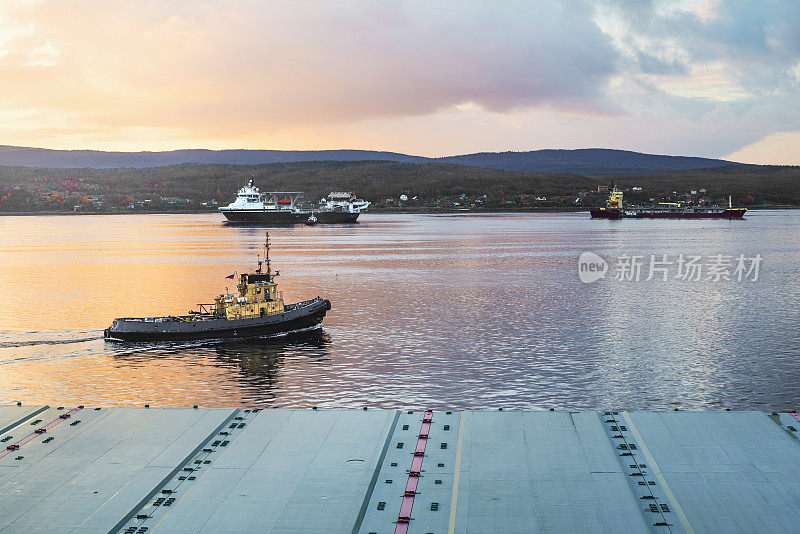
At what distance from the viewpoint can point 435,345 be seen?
194ft

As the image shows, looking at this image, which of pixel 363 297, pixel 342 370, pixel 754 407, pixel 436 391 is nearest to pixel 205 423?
pixel 436 391

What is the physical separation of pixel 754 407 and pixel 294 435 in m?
27.8

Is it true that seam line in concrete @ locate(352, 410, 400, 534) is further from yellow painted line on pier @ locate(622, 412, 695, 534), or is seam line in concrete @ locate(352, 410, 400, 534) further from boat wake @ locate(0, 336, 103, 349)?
boat wake @ locate(0, 336, 103, 349)

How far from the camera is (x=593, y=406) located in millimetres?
41500

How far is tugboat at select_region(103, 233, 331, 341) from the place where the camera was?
61.2m

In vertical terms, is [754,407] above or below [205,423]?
below

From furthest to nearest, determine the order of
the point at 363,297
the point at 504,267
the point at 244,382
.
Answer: the point at 504,267, the point at 363,297, the point at 244,382

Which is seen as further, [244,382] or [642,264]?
[642,264]

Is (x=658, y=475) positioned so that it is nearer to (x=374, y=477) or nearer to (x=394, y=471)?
(x=394, y=471)

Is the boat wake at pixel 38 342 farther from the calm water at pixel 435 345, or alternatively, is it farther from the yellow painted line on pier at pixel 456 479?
the yellow painted line on pier at pixel 456 479

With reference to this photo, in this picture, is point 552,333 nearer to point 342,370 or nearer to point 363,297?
point 342,370

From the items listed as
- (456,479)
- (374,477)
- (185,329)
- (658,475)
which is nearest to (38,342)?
(185,329)

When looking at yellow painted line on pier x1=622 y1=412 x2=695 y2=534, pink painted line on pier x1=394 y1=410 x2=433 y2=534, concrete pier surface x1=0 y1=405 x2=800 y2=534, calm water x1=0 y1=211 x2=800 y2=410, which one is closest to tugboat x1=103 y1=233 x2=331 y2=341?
calm water x1=0 y1=211 x2=800 y2=410

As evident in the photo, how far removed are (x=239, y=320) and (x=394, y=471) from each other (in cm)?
4044
